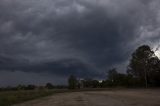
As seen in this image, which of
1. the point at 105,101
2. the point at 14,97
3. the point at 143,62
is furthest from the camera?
the point at 143,62

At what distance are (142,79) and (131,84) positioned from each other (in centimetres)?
561

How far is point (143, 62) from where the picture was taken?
110 meters

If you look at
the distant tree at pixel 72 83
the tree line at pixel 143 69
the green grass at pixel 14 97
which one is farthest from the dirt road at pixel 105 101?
the distant tree at pixel 72 83

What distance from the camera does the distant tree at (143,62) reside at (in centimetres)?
11000

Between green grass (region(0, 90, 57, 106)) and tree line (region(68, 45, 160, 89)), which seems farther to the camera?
tree line (region(68, 45, 160, 89))

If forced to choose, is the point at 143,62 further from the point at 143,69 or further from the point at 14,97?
the point at 14,97

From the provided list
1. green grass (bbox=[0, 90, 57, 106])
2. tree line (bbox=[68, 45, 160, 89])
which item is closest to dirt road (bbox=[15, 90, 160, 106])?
green grass (bbox=[0, 90, 57, 106])

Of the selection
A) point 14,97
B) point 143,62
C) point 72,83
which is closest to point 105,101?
point 14,97

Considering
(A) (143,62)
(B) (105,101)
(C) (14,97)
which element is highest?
(A) (143,62)

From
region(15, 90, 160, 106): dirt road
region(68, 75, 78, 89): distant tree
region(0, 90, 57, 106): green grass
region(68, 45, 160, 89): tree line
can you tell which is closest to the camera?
region(15, 90, 160, 106): dirt road

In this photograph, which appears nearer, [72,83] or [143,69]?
[143,69]

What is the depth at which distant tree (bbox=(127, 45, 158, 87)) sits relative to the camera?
11000cm

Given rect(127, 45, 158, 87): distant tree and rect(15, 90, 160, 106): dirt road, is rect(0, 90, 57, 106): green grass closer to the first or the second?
rect(15, 90, 160, 106): dirt road

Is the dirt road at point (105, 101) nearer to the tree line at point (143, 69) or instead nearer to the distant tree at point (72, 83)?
the tree line at point (143, 69)
